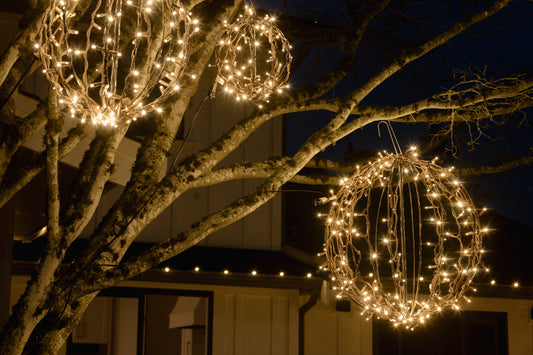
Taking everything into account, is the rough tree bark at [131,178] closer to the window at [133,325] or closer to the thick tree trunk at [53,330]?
the thick tree trunk at [53,330]

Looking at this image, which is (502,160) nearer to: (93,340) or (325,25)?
(325,25)

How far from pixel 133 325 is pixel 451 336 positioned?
5.71 meters

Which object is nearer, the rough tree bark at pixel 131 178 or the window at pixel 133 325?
the rough tree bark at pixel 131 178

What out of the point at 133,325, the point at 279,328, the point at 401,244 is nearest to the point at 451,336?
the point at 279,328

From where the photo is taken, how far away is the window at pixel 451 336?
10.4 metres

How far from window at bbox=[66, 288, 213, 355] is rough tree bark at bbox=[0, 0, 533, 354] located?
6.10 metres

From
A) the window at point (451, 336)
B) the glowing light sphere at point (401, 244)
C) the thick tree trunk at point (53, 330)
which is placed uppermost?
the glowing light sphere at point (401, 244)

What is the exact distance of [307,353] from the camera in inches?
392

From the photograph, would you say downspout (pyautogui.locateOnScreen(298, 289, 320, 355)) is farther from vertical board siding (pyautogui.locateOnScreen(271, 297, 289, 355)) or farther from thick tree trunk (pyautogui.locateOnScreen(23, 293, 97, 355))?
thick tree trunk (pyautogui.locateOnScreen(23, 293, 97, 355))

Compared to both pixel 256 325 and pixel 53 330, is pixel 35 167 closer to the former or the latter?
pixel 53 330

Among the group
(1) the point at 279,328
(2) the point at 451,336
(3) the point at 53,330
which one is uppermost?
(3) the point at 53,330

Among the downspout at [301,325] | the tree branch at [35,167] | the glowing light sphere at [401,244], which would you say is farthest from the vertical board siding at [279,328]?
the tree branch at [35,167]

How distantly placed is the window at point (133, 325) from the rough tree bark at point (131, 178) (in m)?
6.10

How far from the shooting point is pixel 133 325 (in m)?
11.8
